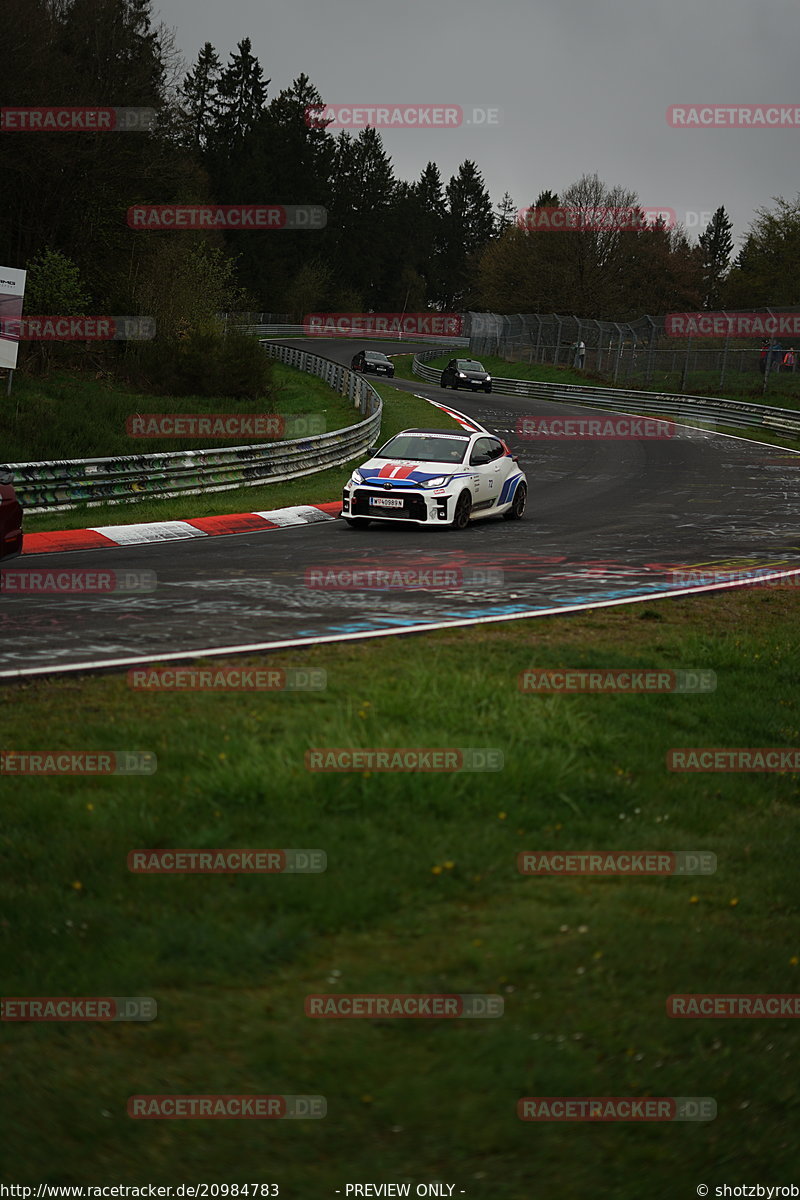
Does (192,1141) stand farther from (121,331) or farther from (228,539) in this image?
(121,331)

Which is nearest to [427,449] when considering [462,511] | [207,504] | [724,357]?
[462,511]

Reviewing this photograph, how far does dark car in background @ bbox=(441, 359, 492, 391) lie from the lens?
55.9 metres

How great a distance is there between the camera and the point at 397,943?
4383 millimetres

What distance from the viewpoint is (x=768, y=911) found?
16.4ft
